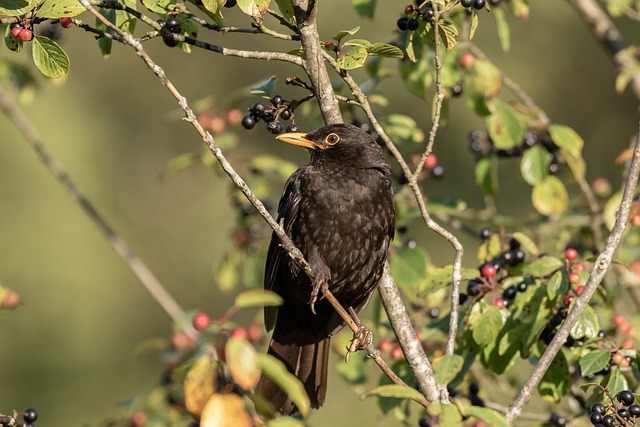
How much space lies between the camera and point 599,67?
12859 millimetres

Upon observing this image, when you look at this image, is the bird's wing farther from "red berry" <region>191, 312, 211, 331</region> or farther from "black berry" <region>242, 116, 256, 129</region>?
"black berry" <region>242, 116, 256, 129</region>

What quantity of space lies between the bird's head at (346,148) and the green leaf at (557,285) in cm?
132

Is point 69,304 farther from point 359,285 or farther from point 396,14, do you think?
point 359,285

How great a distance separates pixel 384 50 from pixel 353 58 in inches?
7.4

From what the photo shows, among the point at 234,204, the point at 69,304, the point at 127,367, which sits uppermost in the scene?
the point at 234,204

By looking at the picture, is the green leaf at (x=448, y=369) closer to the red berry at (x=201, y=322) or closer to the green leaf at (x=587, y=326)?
the green leaf at (x=587, y=326)

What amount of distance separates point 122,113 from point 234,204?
1015 cm

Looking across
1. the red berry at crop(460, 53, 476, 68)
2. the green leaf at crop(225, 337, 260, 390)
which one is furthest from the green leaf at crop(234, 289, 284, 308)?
the red berry at crop(460, 53, 476, 68)

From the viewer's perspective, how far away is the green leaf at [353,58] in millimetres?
3795

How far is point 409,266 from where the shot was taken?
4855mm

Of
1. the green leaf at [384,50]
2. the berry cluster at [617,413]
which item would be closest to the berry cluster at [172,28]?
the green leaf at [384,50]

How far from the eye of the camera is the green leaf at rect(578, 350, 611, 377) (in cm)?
362

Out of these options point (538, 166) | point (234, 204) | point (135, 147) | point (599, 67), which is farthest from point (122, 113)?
point (538, 166)

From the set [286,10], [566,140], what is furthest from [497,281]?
[286,10]
